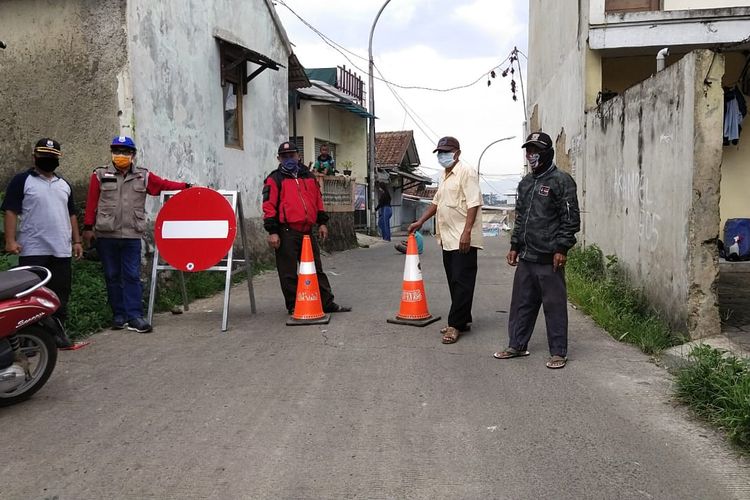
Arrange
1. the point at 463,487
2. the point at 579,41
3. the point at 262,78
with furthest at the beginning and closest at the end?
the point at 262,78 → the point at 579,41 → the point at 463,487

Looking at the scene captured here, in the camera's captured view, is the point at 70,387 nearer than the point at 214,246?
Yes

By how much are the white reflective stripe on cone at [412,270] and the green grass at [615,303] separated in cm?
192

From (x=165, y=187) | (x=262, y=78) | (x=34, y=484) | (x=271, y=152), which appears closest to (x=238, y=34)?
(x=262, y=78)

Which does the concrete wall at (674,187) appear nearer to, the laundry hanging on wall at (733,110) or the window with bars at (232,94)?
the laundry hanging on wall at (733,110)

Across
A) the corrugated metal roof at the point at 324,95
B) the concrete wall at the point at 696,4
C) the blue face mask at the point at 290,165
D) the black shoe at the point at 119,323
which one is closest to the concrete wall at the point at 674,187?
the blue face mask at the point at 290,165

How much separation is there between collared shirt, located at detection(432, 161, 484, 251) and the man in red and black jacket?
1.44 m

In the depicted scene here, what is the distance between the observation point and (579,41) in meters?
10.9

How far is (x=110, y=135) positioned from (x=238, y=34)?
4.14 m

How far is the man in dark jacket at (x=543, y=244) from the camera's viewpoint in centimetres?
516

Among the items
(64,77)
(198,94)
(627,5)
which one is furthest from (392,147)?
(64,77)

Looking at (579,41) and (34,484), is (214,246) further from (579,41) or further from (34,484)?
(579,41)

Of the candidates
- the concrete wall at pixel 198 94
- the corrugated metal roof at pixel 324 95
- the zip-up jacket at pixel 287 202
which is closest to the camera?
the zip-up jacket at pixel 287 202

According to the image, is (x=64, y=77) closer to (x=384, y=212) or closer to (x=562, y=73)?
(x=562, y=73)

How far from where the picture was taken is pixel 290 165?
6926mm
